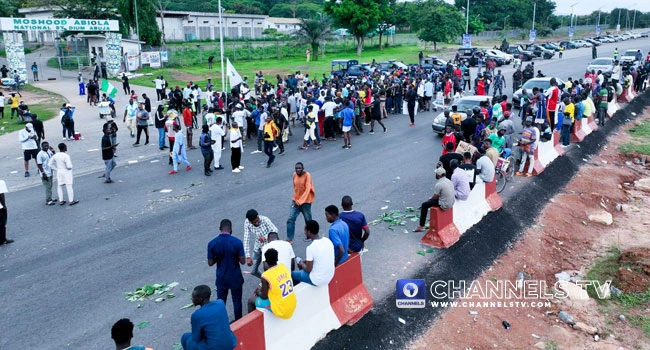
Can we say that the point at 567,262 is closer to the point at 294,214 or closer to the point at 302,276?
the point at 294,214

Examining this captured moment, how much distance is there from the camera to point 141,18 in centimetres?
4853

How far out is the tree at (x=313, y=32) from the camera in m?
52.5

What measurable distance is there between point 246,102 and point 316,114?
322 cm

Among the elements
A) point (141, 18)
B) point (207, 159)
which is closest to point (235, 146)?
point (207, 159)

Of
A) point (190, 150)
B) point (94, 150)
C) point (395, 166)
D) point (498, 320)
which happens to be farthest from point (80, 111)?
point (498, 320)

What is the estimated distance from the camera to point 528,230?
1132cm

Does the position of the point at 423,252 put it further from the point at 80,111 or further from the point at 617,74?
the point at 617,74

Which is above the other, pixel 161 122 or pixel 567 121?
pixel 161 122

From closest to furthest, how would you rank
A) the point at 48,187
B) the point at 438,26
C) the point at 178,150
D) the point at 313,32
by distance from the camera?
1. the point at 48,187
2. the point at 178,150
3. the point at 313,32
4. the point at 438,26

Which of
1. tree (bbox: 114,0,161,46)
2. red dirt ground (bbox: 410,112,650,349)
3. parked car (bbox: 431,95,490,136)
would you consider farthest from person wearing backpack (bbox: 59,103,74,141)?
tree (bbox: 114,0,161,46)

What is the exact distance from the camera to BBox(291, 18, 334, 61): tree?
5247 cm

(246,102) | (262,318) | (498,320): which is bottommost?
(498,320)

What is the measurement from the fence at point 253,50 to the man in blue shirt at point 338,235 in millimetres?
42077

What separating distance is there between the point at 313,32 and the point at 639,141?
37.2m
